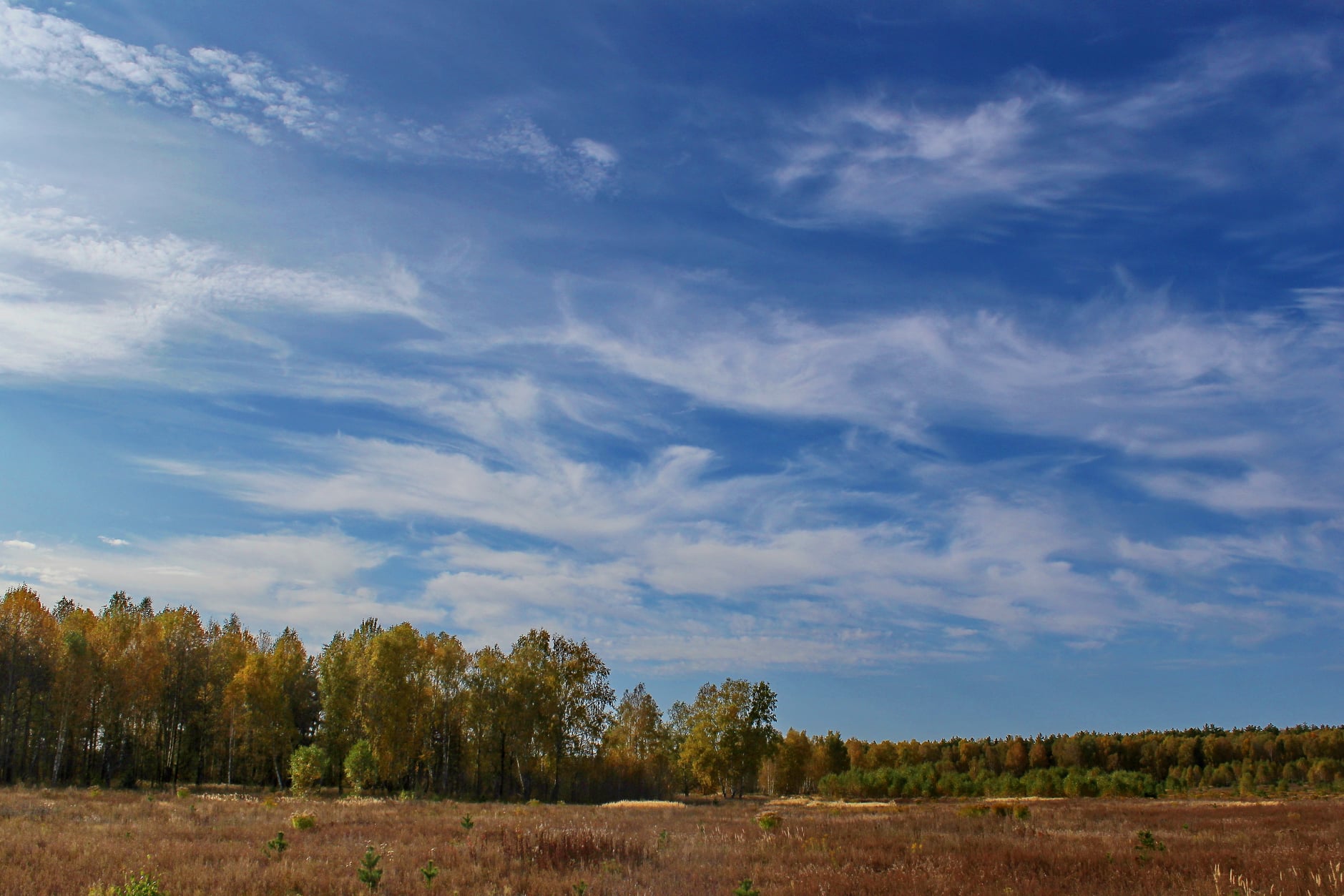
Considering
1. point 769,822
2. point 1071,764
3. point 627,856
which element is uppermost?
point 627,856

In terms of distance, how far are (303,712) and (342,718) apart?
719 inches

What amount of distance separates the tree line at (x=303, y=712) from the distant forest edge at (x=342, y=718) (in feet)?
0.51

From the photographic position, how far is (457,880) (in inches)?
612

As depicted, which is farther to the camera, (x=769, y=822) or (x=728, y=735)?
(x=728, y=735)

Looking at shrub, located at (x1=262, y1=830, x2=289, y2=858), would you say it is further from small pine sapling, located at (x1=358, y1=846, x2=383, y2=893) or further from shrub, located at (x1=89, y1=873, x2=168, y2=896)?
shrub, located at (x1=89, y1=873, x2=168, y2=896)

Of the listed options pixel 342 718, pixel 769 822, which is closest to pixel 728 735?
pixel 342 718

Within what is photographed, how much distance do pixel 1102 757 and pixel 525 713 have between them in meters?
119

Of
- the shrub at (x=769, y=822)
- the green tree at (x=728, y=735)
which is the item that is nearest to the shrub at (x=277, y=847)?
the shrub at (x=769, y=822)

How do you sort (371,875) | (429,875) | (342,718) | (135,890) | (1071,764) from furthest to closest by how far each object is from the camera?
(1071,764)
(342,718)
(429,875)
(371,875)
(135,890)

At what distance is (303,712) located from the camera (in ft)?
268

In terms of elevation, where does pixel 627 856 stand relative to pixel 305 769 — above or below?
above

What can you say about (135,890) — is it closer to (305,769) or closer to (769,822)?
(769,822)

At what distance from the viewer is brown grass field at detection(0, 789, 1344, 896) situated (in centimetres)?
1503

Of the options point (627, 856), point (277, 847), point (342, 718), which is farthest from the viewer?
point (342, 718)
